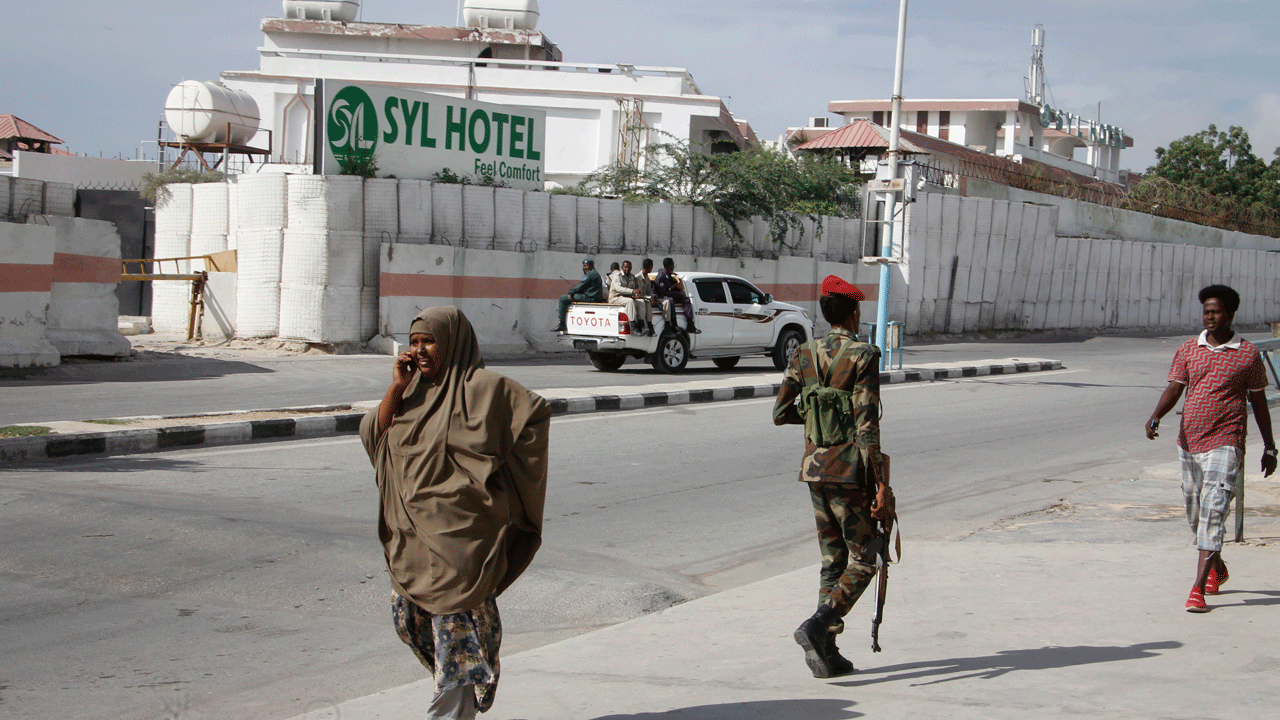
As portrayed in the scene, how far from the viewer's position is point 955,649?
4.86 meters

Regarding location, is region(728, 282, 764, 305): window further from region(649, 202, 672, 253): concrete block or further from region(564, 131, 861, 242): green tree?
region(564, 131, 861, 242): green tree

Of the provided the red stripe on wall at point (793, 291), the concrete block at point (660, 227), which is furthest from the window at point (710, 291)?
the red stripe on wall at point (793, 291)

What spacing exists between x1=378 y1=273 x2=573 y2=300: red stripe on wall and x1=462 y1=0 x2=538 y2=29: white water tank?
2701 cm

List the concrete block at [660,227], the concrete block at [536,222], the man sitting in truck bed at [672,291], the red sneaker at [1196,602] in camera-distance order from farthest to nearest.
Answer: the concrete block at [660,227] → the concrete block at [536,222] → the man sitting in truck bed at [672,291] → the red sneaker at [1196,602]

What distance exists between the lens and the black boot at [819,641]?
175 inches

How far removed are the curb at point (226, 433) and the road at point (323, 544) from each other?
39cm

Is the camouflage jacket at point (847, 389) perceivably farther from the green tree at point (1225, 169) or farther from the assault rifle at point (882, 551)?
the green tree at point (1225, 169)

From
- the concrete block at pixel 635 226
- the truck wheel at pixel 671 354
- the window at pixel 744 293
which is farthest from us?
the concrete block at pixel 635 226

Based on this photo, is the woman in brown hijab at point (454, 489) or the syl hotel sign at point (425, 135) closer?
the woman in brown hijab at point (454, 489)

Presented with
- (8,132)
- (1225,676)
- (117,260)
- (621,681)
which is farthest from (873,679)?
(8,132)

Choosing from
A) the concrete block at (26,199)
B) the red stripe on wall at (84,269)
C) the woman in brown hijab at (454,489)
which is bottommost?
the woman in brown hijab at (454,489)

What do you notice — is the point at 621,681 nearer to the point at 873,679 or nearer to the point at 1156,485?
the point at 873,679

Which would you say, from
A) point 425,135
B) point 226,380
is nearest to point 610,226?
point 425,135

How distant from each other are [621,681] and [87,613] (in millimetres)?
2636
